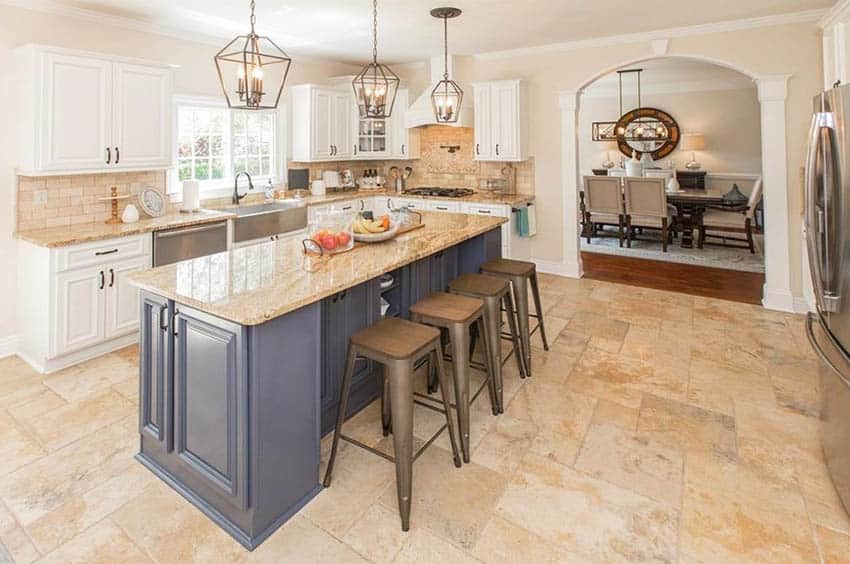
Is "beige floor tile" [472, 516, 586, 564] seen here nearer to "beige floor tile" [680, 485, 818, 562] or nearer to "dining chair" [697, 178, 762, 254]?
"beige floor tile" [680, 485, 818, 562]

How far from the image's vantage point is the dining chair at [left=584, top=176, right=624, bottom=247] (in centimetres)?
755

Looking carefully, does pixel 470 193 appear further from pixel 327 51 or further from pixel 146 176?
pixel 146 176

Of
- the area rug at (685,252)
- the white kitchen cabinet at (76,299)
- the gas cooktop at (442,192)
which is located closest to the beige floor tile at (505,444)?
the white kitchen cabinet at (76,299)

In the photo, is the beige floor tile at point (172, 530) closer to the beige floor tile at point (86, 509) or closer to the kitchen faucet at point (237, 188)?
the beige floor tile at point (86, 509)

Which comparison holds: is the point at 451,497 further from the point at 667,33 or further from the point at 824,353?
the point at 667,33

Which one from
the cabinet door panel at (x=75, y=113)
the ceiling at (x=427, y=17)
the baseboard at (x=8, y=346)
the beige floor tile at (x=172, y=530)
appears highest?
the ceiling at (x=427, y=17)

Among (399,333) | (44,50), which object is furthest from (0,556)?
(44,50)

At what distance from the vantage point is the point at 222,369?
73.4 inches

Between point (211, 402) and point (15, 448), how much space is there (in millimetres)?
1433

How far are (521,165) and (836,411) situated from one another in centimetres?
460

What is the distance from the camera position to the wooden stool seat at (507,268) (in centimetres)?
334

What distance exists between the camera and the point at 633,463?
238 cm

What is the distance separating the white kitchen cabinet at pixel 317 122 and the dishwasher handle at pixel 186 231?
74.9 inches

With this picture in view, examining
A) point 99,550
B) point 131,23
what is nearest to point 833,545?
point 99,550
